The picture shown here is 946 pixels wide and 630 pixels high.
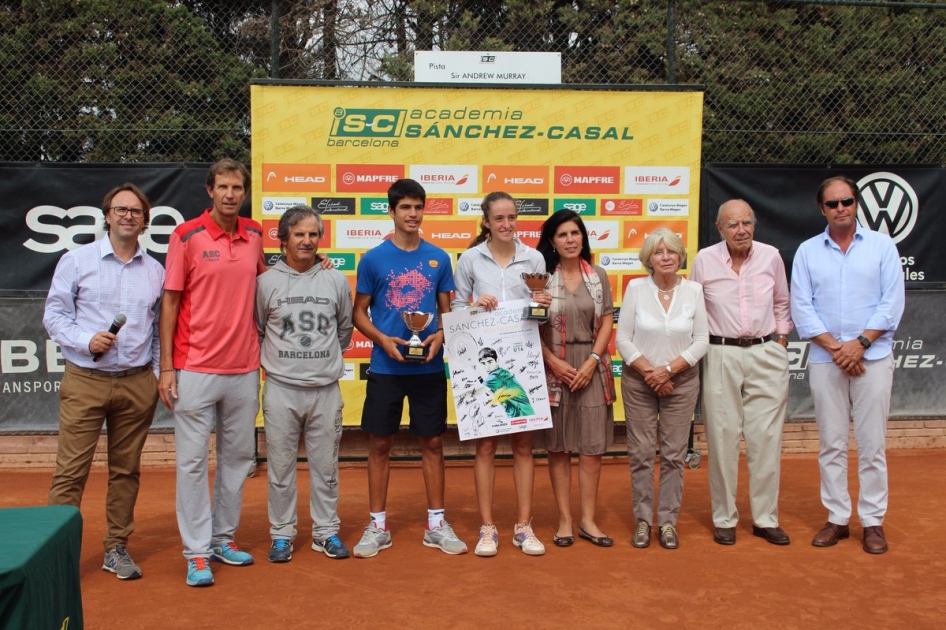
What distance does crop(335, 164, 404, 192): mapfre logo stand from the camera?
712 cm

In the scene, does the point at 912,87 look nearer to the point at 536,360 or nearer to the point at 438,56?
the point at 438,56

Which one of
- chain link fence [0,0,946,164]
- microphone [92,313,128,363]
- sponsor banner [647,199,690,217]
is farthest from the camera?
chain link fence [0,0,946,164]

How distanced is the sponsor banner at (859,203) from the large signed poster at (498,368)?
3140 mm

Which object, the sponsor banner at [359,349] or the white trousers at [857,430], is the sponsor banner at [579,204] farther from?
the white trousers at [857,430]

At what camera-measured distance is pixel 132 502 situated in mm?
4848

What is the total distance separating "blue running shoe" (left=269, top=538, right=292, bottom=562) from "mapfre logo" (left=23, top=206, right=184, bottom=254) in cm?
328

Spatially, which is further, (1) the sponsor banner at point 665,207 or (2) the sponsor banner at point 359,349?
(1) the sponsor banner at point 665,207

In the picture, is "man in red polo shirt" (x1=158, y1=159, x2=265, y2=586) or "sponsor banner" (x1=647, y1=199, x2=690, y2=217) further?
"sponsor banner" (x1=647, y1=199, x2=690, y2=217)

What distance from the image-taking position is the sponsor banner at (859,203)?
7.63m

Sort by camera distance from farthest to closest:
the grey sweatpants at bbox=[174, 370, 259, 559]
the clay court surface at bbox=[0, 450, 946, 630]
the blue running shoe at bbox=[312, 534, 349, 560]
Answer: the blue running shoe at bbox=[312, 534, 349, 560] < the grey sweatpants at bbox=[174, 370, 259, 559] < the clay court surface at bbox=[0, 450, 946, 630]

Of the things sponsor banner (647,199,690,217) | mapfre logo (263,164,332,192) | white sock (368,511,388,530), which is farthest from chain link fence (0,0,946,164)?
white sock (368,511,388,530)

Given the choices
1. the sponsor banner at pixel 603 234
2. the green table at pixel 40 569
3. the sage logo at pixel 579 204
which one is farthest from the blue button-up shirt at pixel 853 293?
the green table at pixel 40 569

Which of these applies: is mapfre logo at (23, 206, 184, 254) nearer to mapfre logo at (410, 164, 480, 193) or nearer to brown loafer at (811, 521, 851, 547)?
mapfre logo at (410, 164, 480, 193)

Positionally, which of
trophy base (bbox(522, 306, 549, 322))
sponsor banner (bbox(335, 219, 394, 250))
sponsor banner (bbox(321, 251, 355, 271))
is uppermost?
sponsor banner (bbox(335, 219, 394, 250))
